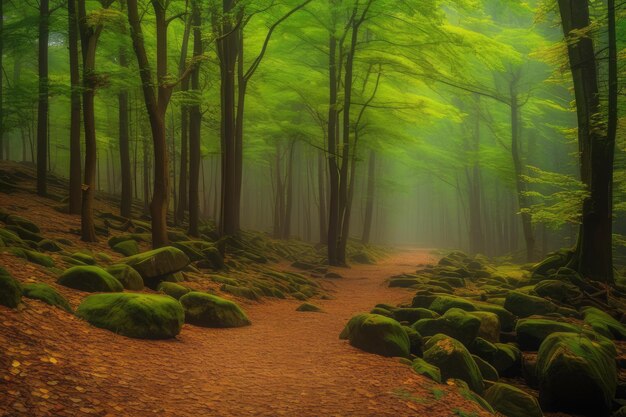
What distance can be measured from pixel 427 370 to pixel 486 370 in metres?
1.50

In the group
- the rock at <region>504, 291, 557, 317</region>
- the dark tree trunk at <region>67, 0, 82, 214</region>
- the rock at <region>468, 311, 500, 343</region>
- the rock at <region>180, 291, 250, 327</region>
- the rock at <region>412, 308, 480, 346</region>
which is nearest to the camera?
the rock at <region>412, 308, 480, 346</region>

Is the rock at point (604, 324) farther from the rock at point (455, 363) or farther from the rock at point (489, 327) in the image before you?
the rock at point (455, 363)

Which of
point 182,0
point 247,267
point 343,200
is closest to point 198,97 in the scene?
point 182,0

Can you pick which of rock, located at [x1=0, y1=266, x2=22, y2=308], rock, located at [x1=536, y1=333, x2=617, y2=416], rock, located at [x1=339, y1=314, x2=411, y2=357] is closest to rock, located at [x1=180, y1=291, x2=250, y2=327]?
rock, located at [x1=339, y1=314, x2=411, y2=357]

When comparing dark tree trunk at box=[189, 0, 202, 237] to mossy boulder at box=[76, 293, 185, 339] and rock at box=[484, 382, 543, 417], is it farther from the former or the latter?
rock at box=[484, 382, 543, 417]

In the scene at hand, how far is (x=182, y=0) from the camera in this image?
14430 millimetres

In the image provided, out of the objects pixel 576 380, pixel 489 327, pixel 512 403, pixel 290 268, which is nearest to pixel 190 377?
pixel 512 403

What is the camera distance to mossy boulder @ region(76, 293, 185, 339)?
6.02 m

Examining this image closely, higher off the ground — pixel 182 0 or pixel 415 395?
pixel 182 0

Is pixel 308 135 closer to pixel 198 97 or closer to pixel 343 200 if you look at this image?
pixel 343 200

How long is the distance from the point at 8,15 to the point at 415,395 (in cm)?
2871

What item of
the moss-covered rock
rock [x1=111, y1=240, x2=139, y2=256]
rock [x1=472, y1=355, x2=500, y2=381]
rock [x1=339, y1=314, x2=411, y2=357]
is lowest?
rock [x1=472, y1=355, x2=500, y2=381]

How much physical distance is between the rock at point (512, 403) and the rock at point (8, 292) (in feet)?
19.7

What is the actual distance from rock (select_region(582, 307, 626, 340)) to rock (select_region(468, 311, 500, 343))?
2.06m
